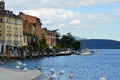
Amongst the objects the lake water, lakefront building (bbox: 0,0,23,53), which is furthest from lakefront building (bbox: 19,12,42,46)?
the lake water

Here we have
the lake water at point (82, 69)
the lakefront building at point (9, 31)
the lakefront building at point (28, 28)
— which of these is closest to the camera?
the lake water at point (82, 69)

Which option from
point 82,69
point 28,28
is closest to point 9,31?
point 28,28

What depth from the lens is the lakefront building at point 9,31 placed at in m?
154

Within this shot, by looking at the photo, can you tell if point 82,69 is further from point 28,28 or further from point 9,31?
point 28,28

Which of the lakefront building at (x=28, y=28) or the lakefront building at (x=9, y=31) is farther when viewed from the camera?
the lakefront building at (x=28, y=28)

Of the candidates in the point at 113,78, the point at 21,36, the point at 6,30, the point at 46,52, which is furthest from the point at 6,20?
the point at 113,78

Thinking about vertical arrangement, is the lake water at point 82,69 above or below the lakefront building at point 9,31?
below

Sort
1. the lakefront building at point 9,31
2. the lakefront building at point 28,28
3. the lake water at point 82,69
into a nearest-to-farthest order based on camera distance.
→ the lake water at point 82,69 < the lakefront building at point 9,31 < the lakefront building at point 28,28

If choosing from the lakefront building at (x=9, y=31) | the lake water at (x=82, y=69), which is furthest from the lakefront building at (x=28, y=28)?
the lake water at (x=82, y=69)

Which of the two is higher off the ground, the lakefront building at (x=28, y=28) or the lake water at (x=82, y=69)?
the lakefront building at (x=28, y=28)

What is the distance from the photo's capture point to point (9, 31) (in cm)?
15712

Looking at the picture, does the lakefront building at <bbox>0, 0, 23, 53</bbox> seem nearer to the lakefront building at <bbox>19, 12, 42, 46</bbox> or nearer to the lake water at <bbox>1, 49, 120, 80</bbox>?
the lakefront building at <bbox>19, 12, 42, 46</bbox>

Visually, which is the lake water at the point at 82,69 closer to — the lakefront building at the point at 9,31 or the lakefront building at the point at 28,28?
the lakefront building at the point at 9,31

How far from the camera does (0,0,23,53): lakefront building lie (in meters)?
154
